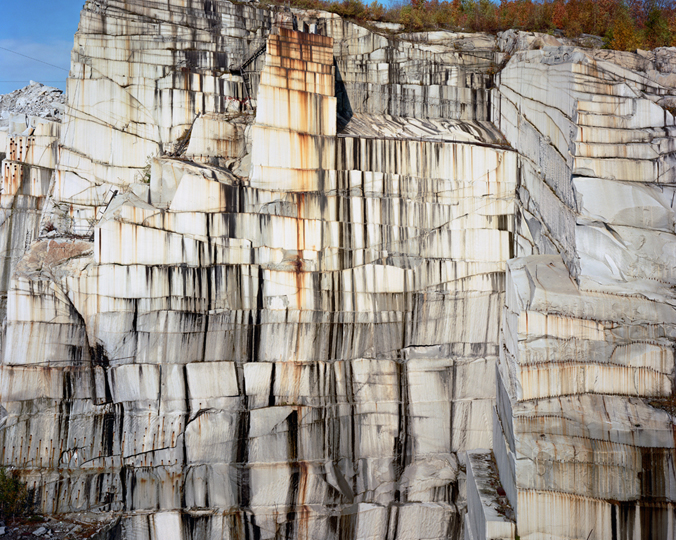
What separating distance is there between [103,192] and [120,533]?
334 inches

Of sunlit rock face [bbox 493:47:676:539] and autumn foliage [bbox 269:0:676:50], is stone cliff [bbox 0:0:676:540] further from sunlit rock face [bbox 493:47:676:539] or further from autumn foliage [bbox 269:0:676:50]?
autumn foliage [bbox 269:0:676:50]

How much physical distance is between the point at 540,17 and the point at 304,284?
13566mm

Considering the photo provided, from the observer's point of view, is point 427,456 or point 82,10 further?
point 82,10

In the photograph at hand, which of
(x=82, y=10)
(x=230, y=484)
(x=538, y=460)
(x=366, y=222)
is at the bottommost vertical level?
(x=230, y=484)

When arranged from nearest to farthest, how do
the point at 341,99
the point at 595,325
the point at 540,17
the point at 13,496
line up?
the point at 595,325
the point at 13,496
the point at 341,99
the point at 540,17

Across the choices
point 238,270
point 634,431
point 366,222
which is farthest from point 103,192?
point 634,431

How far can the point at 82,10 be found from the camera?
1633 centimetres

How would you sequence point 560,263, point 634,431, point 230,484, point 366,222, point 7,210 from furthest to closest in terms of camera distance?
1. point 7,210
2. point 366,222
3. point 230,484
4. point 560,263
5. point 634,431

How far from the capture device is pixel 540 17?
→ 822 inches

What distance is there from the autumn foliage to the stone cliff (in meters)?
3.22

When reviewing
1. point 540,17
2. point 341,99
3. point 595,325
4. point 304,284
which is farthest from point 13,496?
point 540,17

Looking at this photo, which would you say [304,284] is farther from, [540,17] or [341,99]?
[540,17]

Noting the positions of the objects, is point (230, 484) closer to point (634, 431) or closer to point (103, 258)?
point (103, 258)

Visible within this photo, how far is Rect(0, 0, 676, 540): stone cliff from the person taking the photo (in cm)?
1244
